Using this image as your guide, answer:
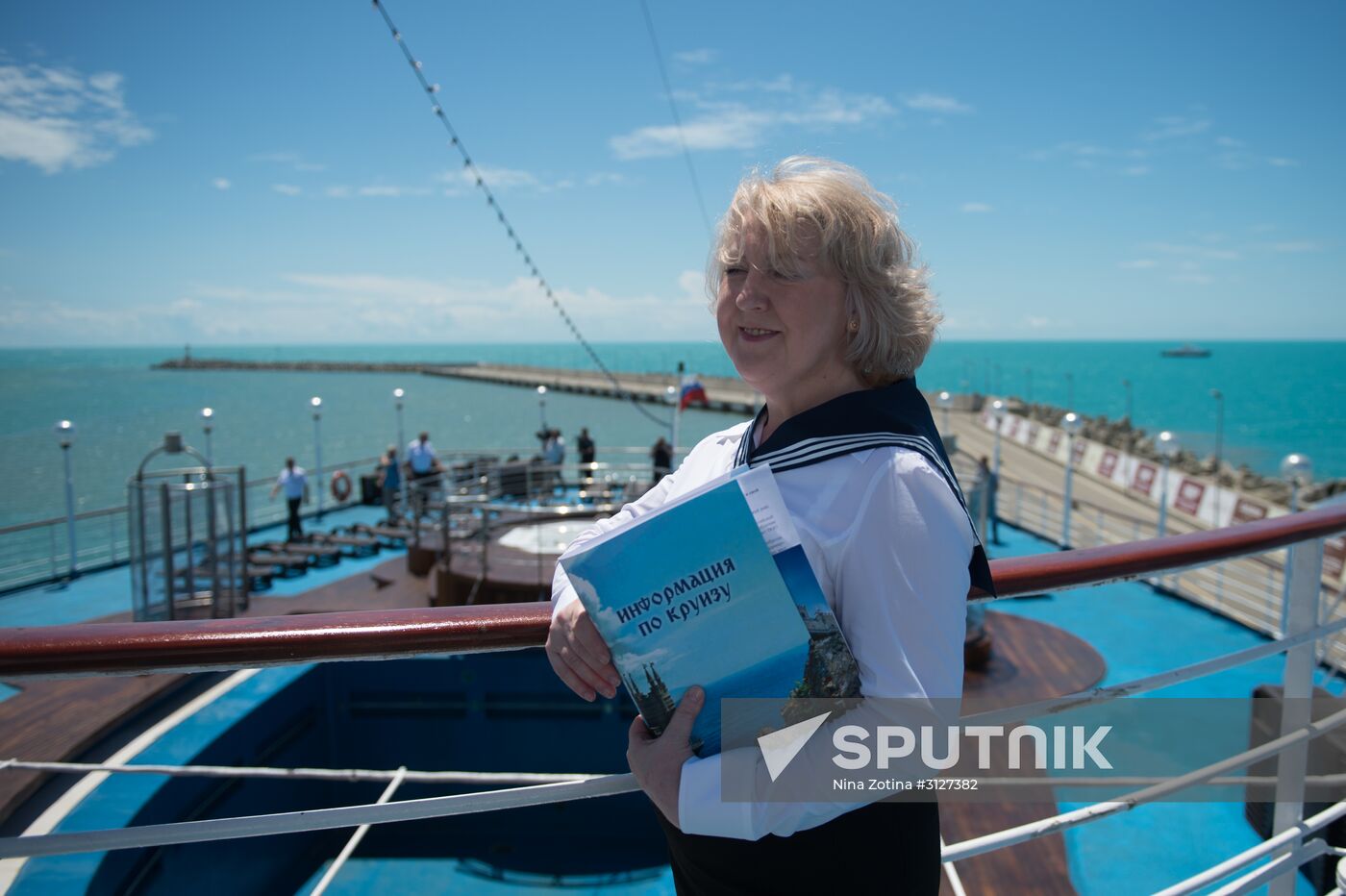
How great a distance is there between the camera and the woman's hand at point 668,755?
94 centimetres

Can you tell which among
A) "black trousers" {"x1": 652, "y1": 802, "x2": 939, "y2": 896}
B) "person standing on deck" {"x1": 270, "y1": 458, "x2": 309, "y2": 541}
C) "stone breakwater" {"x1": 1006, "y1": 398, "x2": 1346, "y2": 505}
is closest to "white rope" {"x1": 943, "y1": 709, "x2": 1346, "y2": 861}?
"black trousers" {"x1": 652, "y1": 802, "x2": 939, "y2": 896}

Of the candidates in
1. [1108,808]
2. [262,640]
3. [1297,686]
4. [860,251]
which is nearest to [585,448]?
[1297,686]

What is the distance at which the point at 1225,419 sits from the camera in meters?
87.6

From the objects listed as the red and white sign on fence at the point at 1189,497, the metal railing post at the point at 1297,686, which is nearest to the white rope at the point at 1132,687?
the metal railing post at the point at 1297,686

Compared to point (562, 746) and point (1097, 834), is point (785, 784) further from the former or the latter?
point (562, 746)

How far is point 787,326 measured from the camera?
103 cm

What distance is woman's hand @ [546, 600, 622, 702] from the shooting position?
3.33ft

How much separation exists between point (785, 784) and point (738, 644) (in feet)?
0.50

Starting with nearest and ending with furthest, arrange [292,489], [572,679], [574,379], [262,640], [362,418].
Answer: [572,679] < [262,640] < [292,489] < [362,418] < [574,379]

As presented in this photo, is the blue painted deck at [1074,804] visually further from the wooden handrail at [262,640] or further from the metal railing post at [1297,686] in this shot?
the wooden handrail at [262,640]

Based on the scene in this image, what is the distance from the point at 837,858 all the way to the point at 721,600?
380mm

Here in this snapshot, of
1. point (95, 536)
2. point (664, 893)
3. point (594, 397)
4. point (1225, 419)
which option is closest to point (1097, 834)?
point (664, 893)

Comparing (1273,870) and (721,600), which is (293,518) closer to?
(1273,870)

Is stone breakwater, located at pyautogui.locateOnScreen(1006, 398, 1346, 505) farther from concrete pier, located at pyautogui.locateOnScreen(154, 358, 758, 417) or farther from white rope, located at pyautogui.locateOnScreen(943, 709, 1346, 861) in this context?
white rope, located at pyautogui.locateOnScreen(943, 709, 1346, 861)
